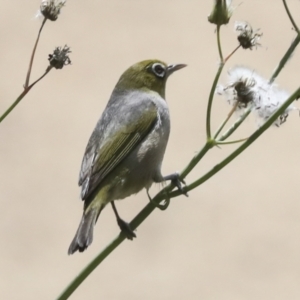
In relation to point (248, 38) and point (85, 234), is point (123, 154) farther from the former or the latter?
point (248, 38)

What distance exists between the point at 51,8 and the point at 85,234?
2.52ft

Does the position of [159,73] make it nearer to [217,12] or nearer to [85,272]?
[217,12]

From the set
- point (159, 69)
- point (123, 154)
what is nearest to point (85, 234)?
point (123, 154)

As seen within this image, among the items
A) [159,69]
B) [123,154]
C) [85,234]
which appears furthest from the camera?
[159,69]

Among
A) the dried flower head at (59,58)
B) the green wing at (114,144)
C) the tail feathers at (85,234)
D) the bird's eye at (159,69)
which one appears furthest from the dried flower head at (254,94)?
the bird's eye at (159,69)

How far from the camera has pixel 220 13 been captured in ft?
5.09

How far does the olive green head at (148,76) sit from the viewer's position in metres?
2.95

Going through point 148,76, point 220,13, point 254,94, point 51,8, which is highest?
point 148,76

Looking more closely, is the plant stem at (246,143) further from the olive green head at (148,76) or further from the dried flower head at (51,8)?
the olive green head at (148,76)

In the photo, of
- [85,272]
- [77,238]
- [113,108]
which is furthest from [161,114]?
[85,272]

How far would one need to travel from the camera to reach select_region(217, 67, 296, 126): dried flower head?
4.90 feet

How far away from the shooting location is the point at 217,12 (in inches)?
61.2

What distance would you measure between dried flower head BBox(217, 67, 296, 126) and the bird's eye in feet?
4.26

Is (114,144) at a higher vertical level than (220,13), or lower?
lower
